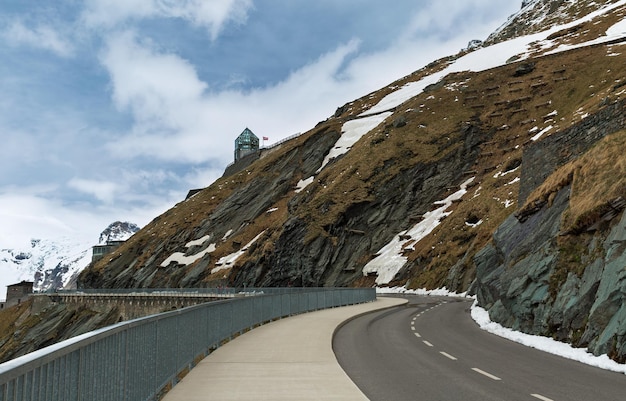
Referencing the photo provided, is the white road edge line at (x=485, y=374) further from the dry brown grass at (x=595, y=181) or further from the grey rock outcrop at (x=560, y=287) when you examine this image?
the dry brown grass at (x=595, y=181)

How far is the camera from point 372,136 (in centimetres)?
9519

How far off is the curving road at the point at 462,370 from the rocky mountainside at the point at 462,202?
160 centimetres

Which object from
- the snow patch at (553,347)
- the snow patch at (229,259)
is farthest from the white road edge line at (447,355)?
the snow patch at (229,259)

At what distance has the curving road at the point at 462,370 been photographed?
9.08 m

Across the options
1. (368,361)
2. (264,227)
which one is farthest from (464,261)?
(264,227)

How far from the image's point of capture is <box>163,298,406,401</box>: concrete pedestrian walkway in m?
8.65

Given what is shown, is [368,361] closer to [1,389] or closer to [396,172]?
[1,389]

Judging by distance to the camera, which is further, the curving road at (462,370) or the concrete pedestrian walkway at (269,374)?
the curving road at (462,370)

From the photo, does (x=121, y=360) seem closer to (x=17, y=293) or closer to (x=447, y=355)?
(x=447, y=355)

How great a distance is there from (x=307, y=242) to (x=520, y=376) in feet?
198

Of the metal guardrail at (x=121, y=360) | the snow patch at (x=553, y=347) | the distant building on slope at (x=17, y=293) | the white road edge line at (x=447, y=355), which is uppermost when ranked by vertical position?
the metal guardrail at (x=121, y=360)

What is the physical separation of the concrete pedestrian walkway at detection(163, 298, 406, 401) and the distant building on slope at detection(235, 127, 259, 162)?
459 ft

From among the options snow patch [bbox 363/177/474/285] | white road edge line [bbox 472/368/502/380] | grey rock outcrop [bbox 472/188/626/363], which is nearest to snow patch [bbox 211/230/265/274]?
snow patch [bbox 363/177/474/285]

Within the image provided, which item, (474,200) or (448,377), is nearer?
(448,377)
